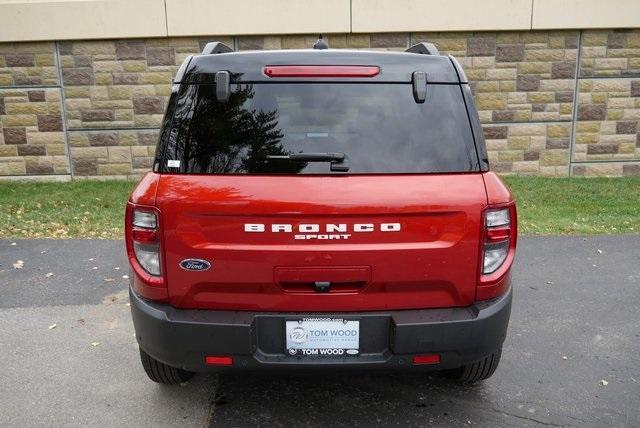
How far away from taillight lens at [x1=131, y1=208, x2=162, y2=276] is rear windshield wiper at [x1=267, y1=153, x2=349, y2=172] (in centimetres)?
61

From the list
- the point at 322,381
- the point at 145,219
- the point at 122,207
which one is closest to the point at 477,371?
the point at 322,381

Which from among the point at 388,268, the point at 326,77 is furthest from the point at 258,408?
the point at 326,77

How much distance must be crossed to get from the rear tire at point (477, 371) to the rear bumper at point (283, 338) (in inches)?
23.7

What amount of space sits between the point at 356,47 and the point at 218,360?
7.24 m

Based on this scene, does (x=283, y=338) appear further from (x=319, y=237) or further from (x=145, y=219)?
(x=145, y=219)

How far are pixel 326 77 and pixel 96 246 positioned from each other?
4.48 meters

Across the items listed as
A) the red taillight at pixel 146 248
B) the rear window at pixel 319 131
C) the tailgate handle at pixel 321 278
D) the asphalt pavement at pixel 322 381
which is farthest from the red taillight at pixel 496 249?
the red taillight at pixel 146 248

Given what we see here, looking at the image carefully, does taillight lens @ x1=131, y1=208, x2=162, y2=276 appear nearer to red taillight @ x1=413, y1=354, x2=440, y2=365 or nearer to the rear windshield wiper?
the rear windshield wiper

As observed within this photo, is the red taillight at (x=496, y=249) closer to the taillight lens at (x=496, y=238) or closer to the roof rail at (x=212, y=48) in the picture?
the taillight lens at (x=496, y=238)

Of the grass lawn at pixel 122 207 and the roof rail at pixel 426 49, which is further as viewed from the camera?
the grass lawn at pixel 122 207

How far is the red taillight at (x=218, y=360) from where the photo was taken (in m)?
2.44

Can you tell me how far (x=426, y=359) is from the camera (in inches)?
96.7

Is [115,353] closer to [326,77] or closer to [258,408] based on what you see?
[258,408]

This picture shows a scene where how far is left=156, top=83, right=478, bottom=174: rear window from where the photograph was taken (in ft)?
7.98
